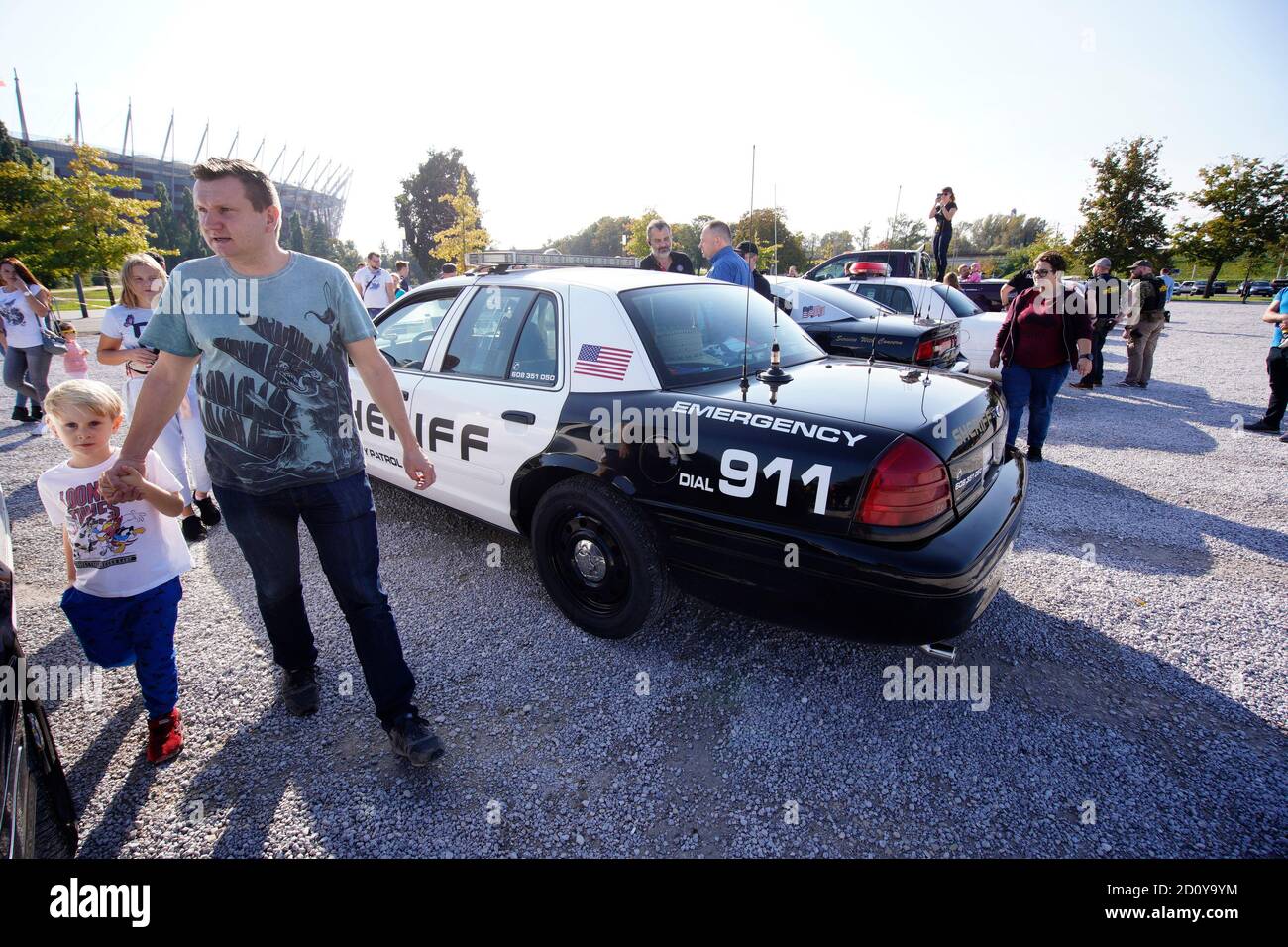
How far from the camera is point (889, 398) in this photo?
240 cm

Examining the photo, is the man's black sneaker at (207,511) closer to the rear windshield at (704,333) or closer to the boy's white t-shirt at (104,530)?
the boy's white t-shirt at (104,530)

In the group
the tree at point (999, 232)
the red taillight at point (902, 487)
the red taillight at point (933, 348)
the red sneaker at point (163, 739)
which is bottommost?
the red sneaker at point (163, 739)

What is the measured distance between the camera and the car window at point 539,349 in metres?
2.87

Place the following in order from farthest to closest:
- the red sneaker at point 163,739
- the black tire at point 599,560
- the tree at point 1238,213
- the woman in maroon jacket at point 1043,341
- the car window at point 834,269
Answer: the tree at point 1238,213 < the car window at point 834,269 < the woman in maroon jacket at point 1043,341 < the black tire at point 599,560 < the red sneaker at point 163,739

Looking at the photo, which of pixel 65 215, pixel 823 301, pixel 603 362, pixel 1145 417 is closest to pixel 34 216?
pixel 65 215

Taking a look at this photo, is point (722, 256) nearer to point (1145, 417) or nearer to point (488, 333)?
point (488, 333)

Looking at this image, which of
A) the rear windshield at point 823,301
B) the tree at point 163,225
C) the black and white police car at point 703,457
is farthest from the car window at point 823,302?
the tree at point 163,225

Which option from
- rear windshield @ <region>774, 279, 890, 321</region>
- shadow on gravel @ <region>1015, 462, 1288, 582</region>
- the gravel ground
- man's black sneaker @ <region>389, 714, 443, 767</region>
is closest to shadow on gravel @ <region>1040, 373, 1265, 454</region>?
shadow on gravel @ <region>1015, 462, 1288, 582</region>

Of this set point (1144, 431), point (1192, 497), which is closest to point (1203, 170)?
point (1144, 431)

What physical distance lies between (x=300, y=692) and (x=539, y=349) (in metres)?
1.76

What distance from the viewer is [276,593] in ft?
7.32

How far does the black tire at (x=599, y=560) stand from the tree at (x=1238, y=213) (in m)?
40.6
